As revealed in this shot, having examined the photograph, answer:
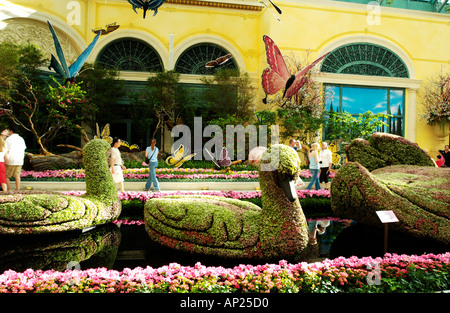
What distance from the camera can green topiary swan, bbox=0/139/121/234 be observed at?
178 inches

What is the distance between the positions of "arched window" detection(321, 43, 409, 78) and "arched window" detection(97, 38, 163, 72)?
861 centimetres

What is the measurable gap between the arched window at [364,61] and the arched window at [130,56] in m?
8.61

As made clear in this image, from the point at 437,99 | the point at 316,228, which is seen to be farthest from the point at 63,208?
the point at 437,99

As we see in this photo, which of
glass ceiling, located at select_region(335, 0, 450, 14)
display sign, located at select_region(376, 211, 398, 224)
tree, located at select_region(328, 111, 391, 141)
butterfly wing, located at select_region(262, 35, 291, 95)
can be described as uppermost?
glass ceiling, located at select_region(335, 0, 450, 14)

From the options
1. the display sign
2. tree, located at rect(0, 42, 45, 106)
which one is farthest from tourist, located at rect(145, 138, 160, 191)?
tree, located at rect(0, 42, 45, 106)

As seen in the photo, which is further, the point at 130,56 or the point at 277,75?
the point at 130,56

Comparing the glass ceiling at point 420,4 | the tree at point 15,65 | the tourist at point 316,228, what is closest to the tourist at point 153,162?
the tourist at point 316,228

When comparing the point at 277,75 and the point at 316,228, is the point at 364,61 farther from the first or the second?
the point at 316,228

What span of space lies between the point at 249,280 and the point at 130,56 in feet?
52.9

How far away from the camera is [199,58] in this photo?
58.2ft

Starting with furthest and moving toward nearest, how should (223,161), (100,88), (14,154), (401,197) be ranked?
(100,88) → (223,161) → (14,154) → (401,197)

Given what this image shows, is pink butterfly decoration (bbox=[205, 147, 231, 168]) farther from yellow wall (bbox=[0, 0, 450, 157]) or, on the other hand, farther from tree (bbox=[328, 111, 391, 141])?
yellow wall (bbox=[0, 0, 450, 157])

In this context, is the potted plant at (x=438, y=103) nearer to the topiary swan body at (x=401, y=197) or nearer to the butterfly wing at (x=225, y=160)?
the butterfly wing at (x=225, y=160)
